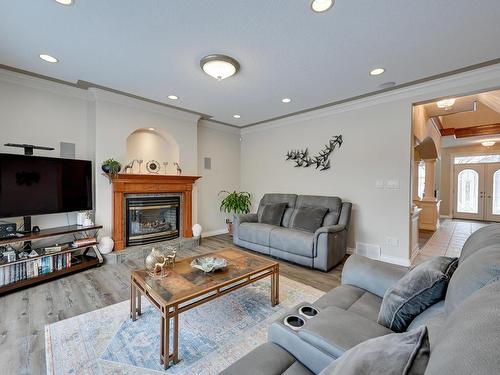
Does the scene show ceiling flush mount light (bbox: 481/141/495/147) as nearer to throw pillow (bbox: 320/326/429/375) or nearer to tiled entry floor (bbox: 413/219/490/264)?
tiled entry floor (bbox: 413/219/490/264)

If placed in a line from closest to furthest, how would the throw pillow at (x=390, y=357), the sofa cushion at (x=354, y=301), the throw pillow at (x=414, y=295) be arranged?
the throw pillow at (x=390, y=357) → the throw pillow at (x=414, y=295) → the sofa cushion at (x=354, y=301)

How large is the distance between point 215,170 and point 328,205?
2.73 metres

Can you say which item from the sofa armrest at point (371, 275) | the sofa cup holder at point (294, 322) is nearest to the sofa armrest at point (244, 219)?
the sofa armrest at point (371, 275)

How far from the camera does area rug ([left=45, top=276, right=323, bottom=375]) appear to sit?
1.56 metres

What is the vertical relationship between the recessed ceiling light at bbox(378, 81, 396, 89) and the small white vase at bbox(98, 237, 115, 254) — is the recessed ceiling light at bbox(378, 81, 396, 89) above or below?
above

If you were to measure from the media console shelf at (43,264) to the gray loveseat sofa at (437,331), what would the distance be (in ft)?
9.80

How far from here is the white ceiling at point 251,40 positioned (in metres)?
1.83

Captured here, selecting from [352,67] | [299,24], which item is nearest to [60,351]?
[299,24]

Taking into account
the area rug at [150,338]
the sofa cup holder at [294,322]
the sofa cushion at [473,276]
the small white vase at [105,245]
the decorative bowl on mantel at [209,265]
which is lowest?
the area rug at [150,338]

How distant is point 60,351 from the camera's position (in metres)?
1.68

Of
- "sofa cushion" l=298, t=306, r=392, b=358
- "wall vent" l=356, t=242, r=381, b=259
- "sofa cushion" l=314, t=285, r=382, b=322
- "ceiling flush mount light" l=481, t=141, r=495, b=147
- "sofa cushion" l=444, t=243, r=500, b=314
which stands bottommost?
"wall vent" l=356, t=242, r=381, b=259

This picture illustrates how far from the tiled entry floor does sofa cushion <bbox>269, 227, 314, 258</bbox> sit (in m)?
1.80

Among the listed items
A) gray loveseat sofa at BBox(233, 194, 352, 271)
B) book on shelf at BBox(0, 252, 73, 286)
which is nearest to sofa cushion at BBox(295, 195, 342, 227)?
gray loveseat sofa at BBox(233, 194, 352, 271)

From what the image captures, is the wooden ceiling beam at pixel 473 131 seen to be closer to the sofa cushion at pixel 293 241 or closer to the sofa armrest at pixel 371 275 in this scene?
the sofa cushion at pixel 293 241
